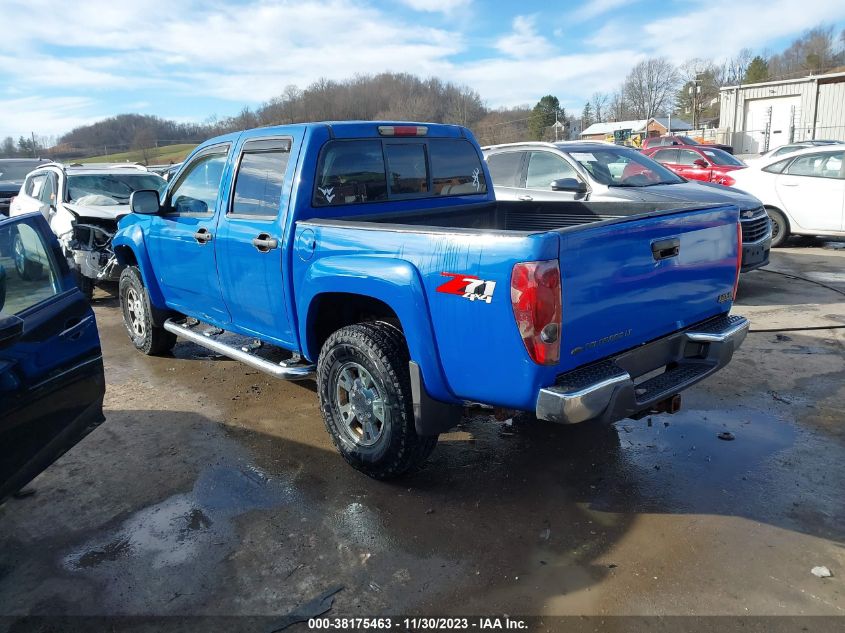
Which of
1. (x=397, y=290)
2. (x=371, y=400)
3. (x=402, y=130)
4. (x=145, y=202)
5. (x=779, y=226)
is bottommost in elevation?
(x=779, y=226)

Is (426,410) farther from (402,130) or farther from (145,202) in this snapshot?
(145,202)

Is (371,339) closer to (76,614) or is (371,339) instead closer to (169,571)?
(169,571)

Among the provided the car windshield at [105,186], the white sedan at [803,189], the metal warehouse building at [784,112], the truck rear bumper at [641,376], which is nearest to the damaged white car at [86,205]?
the car windshield at [105,186]

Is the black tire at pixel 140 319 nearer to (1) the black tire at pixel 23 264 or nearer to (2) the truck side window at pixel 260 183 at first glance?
(2) the truck side window at pixel 260 183

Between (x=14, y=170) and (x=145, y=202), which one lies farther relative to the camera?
(x=14, y=170)

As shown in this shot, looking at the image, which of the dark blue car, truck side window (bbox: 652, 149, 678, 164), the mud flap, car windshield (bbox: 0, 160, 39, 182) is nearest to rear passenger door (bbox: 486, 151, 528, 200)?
the mud flap

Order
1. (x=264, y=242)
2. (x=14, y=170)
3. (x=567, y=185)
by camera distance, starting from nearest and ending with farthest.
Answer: (x=264, y=242) < (x=567, y=185) < (x=14, y=170)

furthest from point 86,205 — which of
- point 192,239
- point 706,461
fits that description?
point 706,461

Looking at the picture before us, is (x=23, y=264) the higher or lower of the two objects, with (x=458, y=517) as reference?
higher

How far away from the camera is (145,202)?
5.27 metres

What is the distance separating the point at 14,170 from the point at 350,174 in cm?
1636

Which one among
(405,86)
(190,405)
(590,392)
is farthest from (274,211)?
(405,86)

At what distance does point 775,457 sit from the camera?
4.03 meters

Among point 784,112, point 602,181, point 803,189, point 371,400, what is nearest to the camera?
point 371,400
